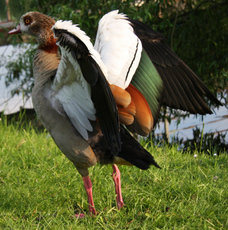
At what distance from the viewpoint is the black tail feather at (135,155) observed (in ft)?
8.99

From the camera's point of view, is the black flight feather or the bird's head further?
the bird's head

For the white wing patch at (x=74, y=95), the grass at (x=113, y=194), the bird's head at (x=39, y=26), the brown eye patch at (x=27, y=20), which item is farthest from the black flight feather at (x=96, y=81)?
the brown eye patch at (x=27, y=20)

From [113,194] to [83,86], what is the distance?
1.05m

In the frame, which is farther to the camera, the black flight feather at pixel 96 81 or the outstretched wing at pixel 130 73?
the outstretched wing at pixel 130 73

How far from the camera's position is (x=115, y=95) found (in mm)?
2537

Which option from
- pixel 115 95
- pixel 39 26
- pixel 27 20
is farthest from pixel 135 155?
pixel 27 20

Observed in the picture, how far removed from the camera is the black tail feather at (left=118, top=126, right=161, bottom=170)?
2739 millimetres

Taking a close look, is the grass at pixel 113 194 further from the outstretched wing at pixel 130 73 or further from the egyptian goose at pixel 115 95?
the outstretched wing at pixel 130 73

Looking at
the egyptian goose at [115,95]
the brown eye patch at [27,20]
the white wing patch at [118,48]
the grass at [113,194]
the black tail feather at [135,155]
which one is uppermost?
the brown eye patch at [27,20]

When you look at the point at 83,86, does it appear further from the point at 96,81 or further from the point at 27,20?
the point at 27,20

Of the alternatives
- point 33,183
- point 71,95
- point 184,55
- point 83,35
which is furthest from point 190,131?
point 83,35

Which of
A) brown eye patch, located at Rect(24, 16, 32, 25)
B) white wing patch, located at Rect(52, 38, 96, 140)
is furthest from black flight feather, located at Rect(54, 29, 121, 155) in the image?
brown eye patch, located at Rect(24, 16, 32, 25)

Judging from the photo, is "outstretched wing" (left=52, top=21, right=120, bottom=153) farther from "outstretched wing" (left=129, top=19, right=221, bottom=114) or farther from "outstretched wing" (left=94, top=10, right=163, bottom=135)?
"outstretched wing" (left=129, top=19, right=221, bottom=114)

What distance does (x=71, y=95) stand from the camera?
2645 millimetres
